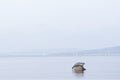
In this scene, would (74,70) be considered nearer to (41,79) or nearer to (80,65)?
(80,65)

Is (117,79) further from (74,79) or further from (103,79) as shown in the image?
(74,79)

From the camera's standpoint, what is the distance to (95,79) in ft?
209

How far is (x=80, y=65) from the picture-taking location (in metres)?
89.9

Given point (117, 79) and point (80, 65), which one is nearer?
point (117, 79)

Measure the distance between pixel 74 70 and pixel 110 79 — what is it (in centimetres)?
2301

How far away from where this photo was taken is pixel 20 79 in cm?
6481

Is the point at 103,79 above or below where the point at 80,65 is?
below

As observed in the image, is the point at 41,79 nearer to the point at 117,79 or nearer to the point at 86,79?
the point at 86,79

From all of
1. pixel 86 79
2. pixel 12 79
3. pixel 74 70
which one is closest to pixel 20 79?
pixel 12 79

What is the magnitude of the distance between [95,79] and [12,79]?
14323 millimetres

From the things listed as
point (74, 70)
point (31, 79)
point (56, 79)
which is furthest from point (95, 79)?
point (74, 70)

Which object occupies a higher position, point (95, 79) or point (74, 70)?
point (74, 70)

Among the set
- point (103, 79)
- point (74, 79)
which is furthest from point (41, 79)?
point (103, 79)

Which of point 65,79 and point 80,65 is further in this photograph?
point 80,65
